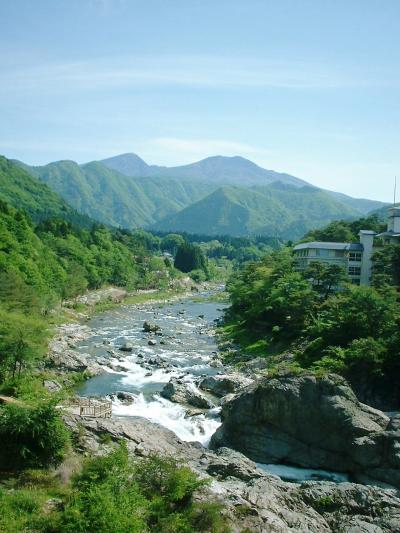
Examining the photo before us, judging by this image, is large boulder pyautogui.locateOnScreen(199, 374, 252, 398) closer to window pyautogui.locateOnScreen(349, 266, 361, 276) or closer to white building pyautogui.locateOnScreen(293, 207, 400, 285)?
white building pyautogui.locateOnScreen(293, 207, 400, 285)

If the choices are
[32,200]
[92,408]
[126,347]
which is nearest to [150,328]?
[126,347]

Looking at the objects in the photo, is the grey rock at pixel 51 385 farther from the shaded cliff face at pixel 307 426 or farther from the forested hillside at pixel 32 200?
the forested hillside at pixel 32 200

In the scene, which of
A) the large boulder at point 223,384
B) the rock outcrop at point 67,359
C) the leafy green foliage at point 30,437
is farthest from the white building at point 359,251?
the leafy green foliage at point 30,437

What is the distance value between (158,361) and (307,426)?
22.4 m

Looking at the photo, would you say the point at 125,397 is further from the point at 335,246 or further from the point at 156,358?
the point at 335,246

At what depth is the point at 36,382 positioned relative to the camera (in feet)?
114

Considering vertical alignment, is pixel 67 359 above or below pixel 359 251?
below

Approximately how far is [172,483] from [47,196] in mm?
194923

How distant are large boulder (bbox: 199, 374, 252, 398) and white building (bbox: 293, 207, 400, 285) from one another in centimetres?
2701

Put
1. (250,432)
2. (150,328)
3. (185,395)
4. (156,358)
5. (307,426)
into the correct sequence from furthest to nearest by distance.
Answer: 1. (150,328)
2. (156,358)
3. (185,395)
4. (250,432)
5. (307,426)

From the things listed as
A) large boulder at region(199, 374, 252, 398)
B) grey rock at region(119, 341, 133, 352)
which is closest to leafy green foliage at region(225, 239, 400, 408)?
large boulder at region(199, 374, 252, 398)

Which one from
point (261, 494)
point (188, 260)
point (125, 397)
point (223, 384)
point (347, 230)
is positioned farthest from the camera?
point (188, 260)

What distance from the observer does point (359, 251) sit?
6431 centimetres

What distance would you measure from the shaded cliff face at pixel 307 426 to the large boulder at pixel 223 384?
7.91 metres
